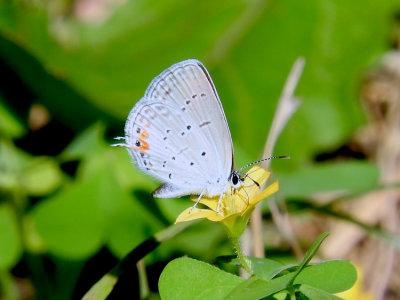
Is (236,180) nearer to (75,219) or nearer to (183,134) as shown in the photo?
(183,134)

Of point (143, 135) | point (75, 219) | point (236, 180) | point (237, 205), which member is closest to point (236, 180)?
point (236, 180)

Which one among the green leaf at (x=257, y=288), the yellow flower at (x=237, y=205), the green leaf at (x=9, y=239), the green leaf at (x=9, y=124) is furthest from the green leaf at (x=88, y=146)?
the green leaf at (x=257, y=288)

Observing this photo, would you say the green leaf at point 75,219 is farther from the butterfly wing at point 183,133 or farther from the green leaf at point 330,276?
the green leaf at point 330,276

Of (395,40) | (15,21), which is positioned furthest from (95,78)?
(395,40)

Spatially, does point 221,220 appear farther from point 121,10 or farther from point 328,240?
point 121,10

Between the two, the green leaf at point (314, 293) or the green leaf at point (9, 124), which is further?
the green leaf at point (9, 124)
